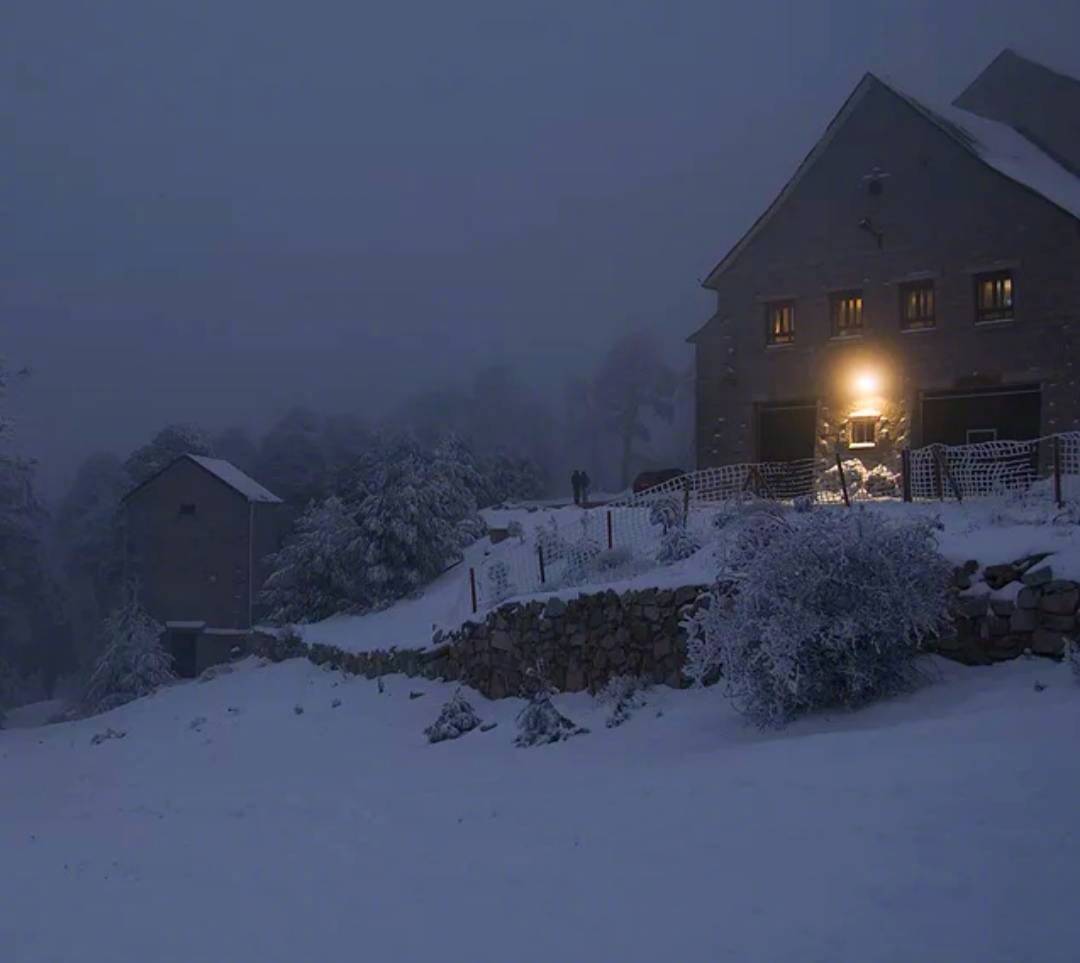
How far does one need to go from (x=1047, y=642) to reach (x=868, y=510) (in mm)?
2406

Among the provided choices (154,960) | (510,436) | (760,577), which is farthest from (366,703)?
(510,436)

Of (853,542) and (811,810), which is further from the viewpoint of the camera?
(853,542)

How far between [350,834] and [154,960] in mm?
3036

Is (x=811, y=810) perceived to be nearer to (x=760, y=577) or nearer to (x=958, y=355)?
(x=760, y=577)

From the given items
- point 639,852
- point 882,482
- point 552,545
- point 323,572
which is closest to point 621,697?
point 639,852

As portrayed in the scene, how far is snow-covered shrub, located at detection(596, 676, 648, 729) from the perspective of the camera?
44.5ft

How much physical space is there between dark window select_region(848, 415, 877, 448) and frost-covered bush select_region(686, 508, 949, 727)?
16371 millimetres

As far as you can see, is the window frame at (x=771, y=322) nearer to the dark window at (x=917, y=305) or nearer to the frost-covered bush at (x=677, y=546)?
the dark window at (x=917, y=305)

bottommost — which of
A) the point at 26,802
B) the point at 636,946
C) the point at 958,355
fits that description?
the point at 26,802

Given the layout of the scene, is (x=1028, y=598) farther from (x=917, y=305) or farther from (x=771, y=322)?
(x=771, y=322)

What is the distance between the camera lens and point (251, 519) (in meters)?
43.6

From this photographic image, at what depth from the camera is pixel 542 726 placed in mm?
13789

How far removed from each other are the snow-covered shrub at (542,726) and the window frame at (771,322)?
1713 centimetres

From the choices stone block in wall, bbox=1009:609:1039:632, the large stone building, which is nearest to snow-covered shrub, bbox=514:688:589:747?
stone block in wall, bbox=1009:609:1039:632
